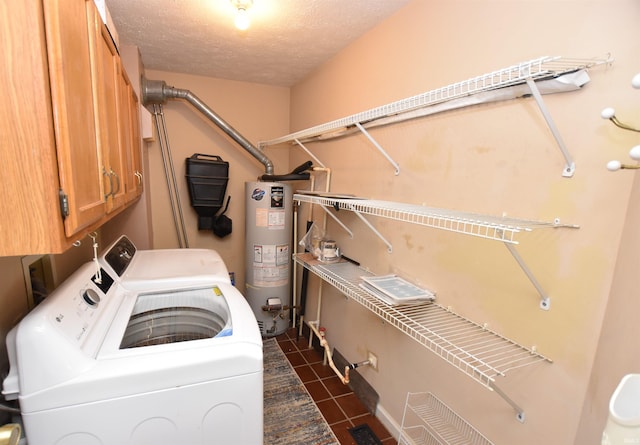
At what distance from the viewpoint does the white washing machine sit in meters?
0.81

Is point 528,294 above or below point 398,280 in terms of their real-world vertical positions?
above

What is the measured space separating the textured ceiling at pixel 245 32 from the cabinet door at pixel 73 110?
0.94 metres

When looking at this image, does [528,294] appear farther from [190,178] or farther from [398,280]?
[190,178]

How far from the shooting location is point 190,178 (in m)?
2.71

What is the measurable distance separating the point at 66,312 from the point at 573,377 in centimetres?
161

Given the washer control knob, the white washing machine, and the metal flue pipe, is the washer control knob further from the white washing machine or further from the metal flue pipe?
the metal flue pipe

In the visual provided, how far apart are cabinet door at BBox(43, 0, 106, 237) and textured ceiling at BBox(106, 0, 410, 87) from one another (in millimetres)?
940

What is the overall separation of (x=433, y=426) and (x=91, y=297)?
1567 millimetres

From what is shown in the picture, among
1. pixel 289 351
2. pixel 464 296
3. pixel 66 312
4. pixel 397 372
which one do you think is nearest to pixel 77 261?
pixel 66 312

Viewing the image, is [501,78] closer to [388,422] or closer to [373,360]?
[373,360]

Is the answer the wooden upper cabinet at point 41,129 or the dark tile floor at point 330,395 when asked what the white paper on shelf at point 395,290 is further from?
the wooden upper cabinet at point 41,129

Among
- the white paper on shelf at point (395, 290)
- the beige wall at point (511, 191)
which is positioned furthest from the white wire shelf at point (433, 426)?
the white paper on shelf at point (395, 290)

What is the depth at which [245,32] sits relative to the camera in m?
1.94

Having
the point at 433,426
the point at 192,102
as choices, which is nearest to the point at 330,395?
the point at 433,426
